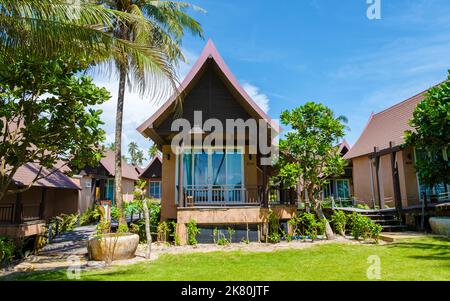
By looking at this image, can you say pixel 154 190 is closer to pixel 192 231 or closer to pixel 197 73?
pixel 197 73

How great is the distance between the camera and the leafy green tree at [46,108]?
28.2 feet

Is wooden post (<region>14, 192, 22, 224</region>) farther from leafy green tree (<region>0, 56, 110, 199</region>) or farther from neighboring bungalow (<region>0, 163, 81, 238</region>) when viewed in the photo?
leafy green tree (<region>0, 56, 110, 199</region>)

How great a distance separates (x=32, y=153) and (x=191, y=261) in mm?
6336

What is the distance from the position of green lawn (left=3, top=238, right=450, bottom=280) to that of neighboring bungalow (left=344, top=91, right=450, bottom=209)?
597 cm

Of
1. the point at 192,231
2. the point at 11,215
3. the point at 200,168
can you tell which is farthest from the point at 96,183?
the point at 192,231

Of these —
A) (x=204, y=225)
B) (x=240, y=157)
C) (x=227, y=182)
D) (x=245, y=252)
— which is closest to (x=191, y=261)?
(x=245, y=252)

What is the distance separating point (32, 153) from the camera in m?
9.81

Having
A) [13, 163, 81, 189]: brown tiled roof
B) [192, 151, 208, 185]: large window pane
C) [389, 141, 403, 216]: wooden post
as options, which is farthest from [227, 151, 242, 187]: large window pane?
[389, 141, 403, 216]: wooden post

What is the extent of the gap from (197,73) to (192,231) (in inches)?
251

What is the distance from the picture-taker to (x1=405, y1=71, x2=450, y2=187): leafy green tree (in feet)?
35.1

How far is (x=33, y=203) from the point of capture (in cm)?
1606

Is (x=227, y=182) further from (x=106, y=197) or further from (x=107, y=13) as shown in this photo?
(x=106, y=197)

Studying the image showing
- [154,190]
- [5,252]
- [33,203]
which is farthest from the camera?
[154,190]

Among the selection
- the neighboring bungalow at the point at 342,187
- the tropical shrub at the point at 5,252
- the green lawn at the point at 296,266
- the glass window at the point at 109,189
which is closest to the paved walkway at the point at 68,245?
the tropical shrub at the point at 5,252
